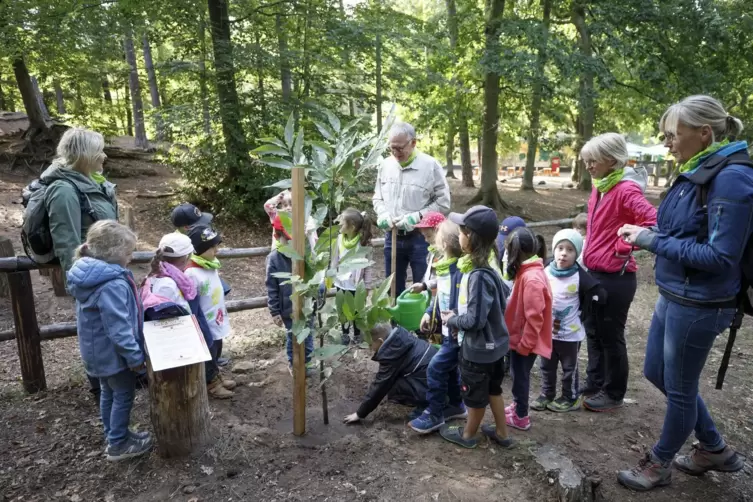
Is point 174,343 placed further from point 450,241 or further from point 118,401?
point 450,241

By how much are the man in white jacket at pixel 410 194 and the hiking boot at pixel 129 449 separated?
7.92ft

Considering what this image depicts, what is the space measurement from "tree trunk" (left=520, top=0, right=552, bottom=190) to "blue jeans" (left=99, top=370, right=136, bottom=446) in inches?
358

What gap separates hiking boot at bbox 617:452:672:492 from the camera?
2.53m

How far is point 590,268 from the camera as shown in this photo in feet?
10.7

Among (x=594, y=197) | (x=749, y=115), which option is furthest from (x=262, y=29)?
(x=749, y=115)

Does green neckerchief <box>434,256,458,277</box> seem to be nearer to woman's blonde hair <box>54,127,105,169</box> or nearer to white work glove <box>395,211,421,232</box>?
white work glove <box>395,211,421,232</box>

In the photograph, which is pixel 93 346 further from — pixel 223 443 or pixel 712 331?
pixel 712 331

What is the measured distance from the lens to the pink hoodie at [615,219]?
2.99m

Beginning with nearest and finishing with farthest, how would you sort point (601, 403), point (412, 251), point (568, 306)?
point (568, 306) → point (601, 403) → point (412, 251)

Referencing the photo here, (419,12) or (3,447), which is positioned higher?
(419,12)

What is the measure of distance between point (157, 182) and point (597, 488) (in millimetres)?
12663

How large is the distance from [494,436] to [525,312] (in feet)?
2.51

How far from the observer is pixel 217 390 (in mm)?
3580

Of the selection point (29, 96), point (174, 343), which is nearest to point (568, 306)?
point (174, 343)
